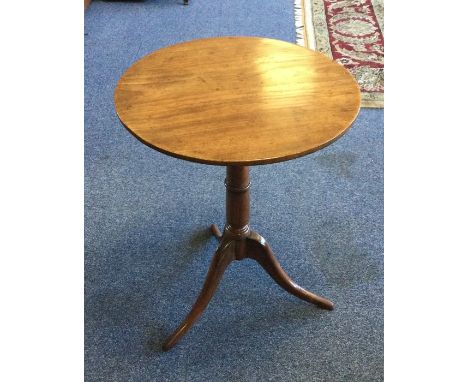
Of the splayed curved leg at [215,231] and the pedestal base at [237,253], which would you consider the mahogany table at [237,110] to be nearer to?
the pedestal base at [237,253]

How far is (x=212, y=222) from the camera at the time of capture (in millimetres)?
1822

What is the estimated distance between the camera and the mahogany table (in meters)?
1.05

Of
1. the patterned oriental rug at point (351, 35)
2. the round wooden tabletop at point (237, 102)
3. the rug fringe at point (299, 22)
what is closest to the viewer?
Answer: the round wooden tabletop at point (237, 102)

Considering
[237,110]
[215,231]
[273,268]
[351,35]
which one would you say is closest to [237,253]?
[273,268]

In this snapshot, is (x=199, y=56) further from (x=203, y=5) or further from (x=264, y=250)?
(x=203, y=5)

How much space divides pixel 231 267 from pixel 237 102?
673 millimetres

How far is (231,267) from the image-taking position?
5.46 ft

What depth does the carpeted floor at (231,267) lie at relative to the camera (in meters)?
1.40

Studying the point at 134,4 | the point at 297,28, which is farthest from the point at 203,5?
the point at 297,28

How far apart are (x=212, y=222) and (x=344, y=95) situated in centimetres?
79

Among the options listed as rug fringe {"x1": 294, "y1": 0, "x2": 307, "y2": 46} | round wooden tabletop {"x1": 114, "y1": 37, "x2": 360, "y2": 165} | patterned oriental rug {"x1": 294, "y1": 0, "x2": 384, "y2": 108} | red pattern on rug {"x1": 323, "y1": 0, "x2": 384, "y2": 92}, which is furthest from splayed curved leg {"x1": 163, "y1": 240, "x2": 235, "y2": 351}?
rug fringe {"x1": 294, "y1": 0, "x2": 307, "y2": 46}

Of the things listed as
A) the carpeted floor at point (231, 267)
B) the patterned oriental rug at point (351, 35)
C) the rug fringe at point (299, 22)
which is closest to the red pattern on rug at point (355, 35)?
the patterned oriental rug at point (351, 35)

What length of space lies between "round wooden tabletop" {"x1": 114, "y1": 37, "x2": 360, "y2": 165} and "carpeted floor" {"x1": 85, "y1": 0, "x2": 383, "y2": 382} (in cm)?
66

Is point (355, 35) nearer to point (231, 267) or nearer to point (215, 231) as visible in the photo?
point (215, 231)
